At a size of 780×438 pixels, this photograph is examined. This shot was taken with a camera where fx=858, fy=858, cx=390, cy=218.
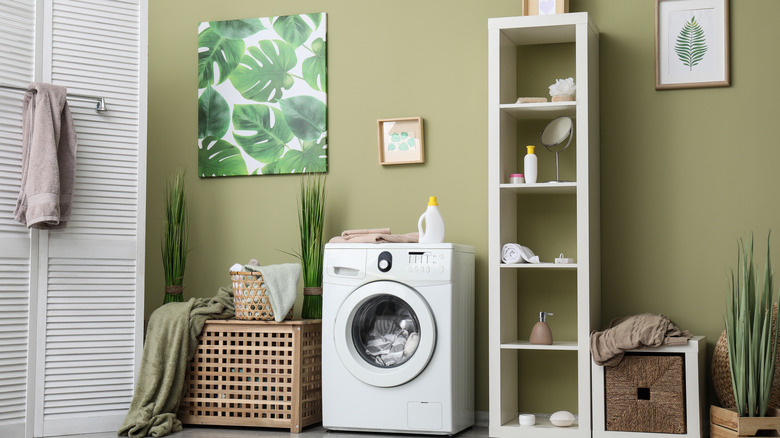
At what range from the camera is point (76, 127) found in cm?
395

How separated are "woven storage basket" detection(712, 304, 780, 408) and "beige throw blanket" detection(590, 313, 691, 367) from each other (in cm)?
17

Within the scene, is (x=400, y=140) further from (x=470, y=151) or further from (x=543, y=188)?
(x=543, y=188)

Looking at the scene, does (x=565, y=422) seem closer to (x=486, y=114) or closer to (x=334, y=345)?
(x=334, y=345)

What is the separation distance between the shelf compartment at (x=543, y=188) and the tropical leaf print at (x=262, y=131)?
130 centimetres

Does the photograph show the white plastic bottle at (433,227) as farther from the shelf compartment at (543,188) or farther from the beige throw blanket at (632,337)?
the beige throw blanket at (632,337)

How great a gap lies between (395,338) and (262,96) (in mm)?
1592

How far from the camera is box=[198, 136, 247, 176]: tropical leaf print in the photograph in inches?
184

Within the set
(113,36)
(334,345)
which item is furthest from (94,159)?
(334,345)

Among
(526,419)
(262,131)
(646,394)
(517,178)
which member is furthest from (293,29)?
(646,394)

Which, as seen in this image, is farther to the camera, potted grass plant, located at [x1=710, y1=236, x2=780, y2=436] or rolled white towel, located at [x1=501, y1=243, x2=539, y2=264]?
rolled white towel, located at [x1=501, y1=243, x2=539, y2=264]

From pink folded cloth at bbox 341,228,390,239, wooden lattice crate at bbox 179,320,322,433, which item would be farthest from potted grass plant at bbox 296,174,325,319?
pink folded cloth at bbox 341,228,390,239

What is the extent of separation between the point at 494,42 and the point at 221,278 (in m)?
1.96

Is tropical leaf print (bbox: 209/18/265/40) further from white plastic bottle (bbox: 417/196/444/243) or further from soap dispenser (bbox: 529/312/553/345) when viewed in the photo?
soap dispenser (bbox: 529/312/553/345)

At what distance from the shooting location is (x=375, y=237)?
3902mm
